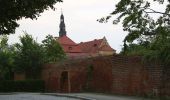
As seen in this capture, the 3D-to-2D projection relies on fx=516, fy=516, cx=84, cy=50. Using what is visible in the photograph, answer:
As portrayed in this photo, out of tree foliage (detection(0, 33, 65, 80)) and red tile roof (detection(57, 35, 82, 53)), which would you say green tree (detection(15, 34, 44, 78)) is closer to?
tree foliage (detection(0, 33, 65, 80))

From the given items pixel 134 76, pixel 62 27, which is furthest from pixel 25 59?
pixel 62 27

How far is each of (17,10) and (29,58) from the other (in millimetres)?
35456

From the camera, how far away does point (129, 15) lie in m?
22.1

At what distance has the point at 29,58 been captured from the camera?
5441 cm

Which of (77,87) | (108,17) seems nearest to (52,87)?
(77,87)

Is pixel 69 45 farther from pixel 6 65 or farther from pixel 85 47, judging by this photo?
pixel 6 65

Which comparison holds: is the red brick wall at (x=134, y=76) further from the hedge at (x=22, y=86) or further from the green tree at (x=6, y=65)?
the green tree at (x=6, y=65)

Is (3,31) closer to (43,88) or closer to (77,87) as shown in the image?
(77,87)

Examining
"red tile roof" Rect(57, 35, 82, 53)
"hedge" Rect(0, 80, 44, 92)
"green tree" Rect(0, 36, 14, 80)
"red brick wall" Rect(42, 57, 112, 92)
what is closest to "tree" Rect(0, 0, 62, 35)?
"red brick wall" Rect(42, 57, 112, 92)

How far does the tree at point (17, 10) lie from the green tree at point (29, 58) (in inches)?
1308

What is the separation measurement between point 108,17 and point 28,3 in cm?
527

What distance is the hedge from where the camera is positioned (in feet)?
170

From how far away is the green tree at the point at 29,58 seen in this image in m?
53.8

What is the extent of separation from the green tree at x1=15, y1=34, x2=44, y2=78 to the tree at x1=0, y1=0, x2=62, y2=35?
33.2m
